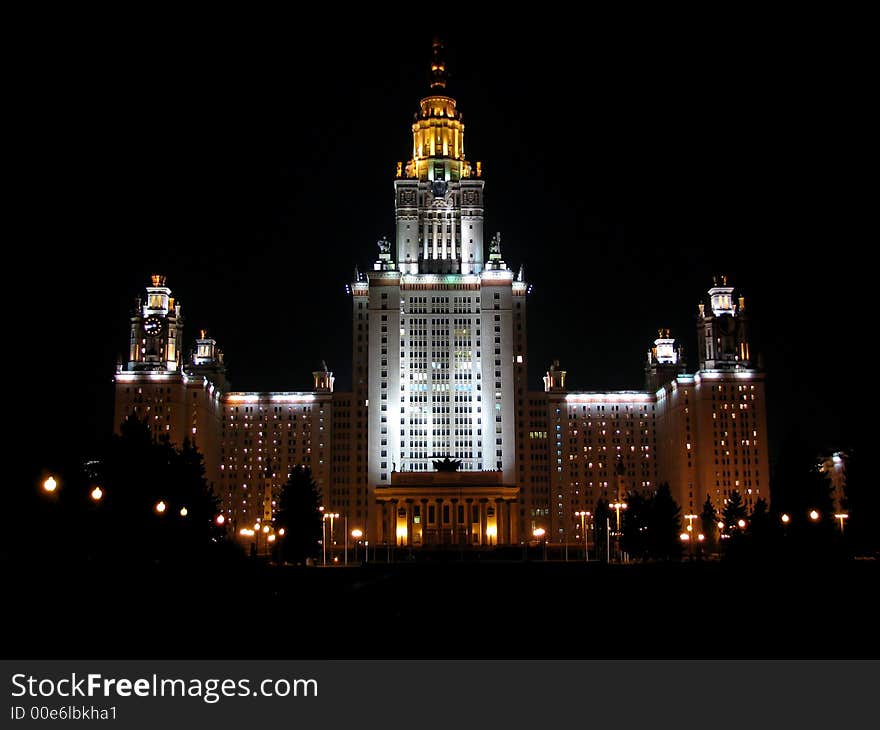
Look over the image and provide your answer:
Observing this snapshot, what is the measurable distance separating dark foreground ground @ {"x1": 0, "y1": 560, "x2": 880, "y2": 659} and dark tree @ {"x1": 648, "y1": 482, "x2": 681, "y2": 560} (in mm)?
46433

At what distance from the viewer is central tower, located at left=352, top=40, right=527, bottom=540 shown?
16800 centimetres

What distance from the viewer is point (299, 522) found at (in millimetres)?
98500

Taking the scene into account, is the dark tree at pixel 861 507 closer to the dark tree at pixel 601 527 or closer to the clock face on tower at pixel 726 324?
the dark tree at pixel 601 527

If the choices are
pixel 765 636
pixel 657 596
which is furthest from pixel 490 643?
pixel 657 596

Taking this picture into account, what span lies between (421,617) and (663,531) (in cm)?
7200

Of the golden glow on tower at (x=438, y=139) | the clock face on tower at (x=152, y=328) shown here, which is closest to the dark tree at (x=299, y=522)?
the clock face on tower at (x=152, y=328)

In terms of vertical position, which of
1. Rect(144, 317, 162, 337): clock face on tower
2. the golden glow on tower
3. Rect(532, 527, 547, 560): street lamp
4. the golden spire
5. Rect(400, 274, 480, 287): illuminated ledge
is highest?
the golden spire

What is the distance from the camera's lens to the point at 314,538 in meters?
99.9

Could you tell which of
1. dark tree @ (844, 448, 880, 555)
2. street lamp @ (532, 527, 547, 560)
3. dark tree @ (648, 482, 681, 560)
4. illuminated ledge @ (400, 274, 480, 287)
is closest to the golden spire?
illuminated ledge @ (400, 274, 480, 287)

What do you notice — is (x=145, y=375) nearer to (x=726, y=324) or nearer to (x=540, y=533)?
(x=540, y=533)

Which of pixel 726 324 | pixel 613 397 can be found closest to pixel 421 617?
pixel 726 324

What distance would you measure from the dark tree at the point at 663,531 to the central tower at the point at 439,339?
61.6 m

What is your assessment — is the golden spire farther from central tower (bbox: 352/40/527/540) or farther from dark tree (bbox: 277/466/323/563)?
dark tree (bbox: 277/466/323/563)

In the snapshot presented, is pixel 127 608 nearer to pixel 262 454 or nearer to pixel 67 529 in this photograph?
pixel 67 529
